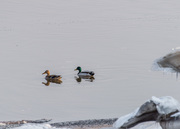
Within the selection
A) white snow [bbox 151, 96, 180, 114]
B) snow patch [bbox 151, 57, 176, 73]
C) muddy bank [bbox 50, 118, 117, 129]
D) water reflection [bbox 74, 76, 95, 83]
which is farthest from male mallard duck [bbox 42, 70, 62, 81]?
white snow [bbox 151, 96, 180, 114]

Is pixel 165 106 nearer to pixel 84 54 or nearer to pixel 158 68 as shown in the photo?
pixel 158 68

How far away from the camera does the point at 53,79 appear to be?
22531 millimetres

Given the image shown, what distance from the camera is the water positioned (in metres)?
19.1

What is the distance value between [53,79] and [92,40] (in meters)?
5.72

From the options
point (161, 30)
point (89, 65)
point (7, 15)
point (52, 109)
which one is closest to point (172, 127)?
point (52, 109)

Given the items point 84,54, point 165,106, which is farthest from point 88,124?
point 84,54

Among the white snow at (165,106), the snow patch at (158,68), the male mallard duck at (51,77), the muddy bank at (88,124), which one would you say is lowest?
the white snow at (165,106)

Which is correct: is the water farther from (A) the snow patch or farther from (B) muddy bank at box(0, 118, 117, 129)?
(B) muddy bank at box(0, 118, 117, 129)

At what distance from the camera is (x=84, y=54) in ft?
83.8

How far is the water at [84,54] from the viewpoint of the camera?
62.6ft

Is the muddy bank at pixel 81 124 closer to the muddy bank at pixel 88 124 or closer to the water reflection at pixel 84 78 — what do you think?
the muddy bank at pixel 88 124

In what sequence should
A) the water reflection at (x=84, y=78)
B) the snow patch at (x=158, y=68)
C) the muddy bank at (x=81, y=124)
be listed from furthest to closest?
1. the snow patch at (x=158, y=68)
2. the water reflection at (x=84, y=78)
3. the muddy bank at (x=81, y=124)

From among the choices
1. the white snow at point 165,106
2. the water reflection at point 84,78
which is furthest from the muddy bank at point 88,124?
the water reflection at point 84,78

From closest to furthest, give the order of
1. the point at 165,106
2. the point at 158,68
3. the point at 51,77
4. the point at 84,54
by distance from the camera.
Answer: the point at 165,106 → the point at 51,77 → the point at 158,68 → the point at 84,54
